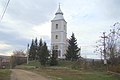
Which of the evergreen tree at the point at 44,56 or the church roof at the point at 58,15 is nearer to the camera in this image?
the evergreen tree at the point at 44,56

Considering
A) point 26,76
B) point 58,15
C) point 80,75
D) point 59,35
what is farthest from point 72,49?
point 26,76

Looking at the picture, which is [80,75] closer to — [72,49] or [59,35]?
[72,49]

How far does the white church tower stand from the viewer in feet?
279

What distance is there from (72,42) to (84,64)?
47.5ft

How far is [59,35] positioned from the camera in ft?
281

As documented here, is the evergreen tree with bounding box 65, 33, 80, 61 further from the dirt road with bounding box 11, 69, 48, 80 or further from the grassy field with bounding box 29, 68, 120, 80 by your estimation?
the dirt road with bounding box 11, 69, 48, 80

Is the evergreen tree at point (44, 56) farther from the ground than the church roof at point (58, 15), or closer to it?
closer to it

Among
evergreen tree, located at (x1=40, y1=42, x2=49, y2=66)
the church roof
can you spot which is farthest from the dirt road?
the church roof

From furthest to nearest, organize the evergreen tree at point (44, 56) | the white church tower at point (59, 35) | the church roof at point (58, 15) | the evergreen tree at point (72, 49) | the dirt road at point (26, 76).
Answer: the church roof at point (58, 15), the white church tower at point (59, 35), the evergreen tree at point (72, 49), the evergreen tree at point (44, 56), the dirt road at point (26, 76)

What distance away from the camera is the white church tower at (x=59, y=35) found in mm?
85125

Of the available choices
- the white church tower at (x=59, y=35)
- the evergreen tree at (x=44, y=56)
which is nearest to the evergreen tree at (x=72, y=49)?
the evergreen tree at (x=44, y=56)

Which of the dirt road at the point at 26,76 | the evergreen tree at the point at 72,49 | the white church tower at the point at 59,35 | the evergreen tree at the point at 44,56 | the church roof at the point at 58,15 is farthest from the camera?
the church roof at the point at 58,15

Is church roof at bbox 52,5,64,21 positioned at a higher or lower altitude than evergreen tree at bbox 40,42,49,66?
higher

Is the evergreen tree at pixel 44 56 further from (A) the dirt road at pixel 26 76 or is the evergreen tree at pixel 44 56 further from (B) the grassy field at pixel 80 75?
(A) the dirt road at pixel 26 76
